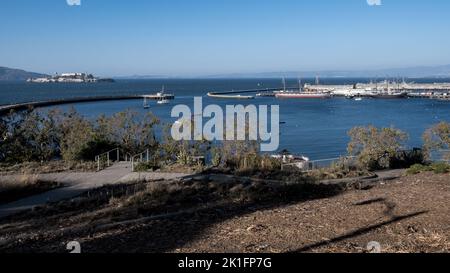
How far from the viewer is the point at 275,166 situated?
17.3 meters

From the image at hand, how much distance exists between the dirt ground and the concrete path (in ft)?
4.99

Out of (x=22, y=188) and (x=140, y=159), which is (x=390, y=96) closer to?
(x=140, y=159)

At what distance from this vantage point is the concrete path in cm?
1155

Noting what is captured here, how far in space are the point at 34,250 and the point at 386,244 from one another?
4.02 metres

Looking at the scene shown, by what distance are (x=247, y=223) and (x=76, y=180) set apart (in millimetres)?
9196

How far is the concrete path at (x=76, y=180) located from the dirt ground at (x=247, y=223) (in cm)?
152

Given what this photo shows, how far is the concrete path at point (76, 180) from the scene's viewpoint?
11547mm

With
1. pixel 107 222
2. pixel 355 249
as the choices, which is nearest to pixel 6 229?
pixel 107 222

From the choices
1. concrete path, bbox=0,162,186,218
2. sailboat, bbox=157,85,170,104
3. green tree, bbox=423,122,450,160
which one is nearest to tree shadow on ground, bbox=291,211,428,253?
concrete path, bbox=0,162,186,218

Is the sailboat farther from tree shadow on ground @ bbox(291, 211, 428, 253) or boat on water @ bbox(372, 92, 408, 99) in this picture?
tree shadow on ground @ bbox(291, 211, 428, 253)

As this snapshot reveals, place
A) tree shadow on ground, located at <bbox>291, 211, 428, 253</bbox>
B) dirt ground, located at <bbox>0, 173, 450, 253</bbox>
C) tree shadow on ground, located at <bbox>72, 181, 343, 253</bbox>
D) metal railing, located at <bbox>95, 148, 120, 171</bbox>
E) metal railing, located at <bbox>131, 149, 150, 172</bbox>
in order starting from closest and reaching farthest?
tree shadow on ground, located at <bbox>291, 211, 428, 253</bbox>, dirt ground, located at <bbox>0, 173, 450, 253</bbox>, tree shadow on ground, located at <bbox>72, 181, 343, 253</bbox>, metal railing, located at <bbox>131, 149, 150, 172</bbox>, metal railing, located at <bbox>95, 148, 120, 171</bbox>

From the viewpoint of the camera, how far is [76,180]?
15406mm

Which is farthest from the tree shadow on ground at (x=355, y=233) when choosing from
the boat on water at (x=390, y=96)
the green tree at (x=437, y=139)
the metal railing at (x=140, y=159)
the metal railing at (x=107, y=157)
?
the boat on water at (x=390, y=96)

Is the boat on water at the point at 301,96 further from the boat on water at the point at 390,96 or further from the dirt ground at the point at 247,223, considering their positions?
the dirt ground at the point at 247,223
